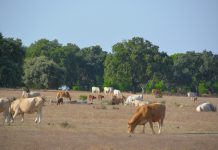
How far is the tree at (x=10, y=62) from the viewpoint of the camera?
81.2 metres

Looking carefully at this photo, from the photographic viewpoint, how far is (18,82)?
85.2 m

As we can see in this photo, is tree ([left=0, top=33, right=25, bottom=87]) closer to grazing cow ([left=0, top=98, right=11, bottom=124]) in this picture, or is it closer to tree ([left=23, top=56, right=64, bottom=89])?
tree ([left=23, top=56, right=64, bottom=89])

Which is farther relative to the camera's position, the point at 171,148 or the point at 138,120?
the point at 138,120

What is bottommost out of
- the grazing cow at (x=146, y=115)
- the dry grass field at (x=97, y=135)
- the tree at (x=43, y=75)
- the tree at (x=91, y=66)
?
the dry grass field at (x=97, y=135)

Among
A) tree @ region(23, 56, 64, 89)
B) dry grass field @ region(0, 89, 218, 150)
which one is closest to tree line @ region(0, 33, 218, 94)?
tree @ region(23, 56, 64, 89)

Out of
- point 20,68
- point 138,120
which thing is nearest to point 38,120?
point 138,120

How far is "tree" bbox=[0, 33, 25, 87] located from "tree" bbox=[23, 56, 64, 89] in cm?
1706

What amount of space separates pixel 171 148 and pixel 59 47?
12375cm

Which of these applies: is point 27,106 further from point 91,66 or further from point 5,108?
point 91,66

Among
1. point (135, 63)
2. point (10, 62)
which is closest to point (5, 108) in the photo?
point (10, 62)

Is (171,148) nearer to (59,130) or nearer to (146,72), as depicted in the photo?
(59,130)

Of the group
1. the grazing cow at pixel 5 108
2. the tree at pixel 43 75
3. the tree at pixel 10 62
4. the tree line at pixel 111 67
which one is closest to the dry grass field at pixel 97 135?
the grazing cow at pixel 5 108

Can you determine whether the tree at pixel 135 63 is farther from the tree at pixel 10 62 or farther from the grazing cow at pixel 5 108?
the grazing cow at pixel 5 108

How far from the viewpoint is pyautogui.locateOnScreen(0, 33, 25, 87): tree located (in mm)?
81188
